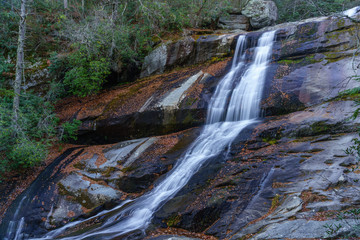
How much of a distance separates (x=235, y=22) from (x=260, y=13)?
1892 mm

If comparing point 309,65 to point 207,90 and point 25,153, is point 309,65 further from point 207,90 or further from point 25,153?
point 25,153

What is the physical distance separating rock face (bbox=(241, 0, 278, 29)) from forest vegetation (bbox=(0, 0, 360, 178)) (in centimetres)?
216

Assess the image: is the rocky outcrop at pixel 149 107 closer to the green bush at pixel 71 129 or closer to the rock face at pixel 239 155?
the rock face at pixel 239 155

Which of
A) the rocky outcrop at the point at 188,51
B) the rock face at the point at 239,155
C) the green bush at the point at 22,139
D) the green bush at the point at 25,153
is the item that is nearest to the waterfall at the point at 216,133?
the rock face at the point at 239,155

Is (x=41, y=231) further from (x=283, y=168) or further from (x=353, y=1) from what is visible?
(x=353, y=1)

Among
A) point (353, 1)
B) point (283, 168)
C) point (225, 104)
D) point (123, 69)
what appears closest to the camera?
point (283, 168)

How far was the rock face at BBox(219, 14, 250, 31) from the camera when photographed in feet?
60.1

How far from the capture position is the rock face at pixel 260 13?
1834 cm

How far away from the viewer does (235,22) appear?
61.2 ft

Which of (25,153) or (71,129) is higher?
(71,129)

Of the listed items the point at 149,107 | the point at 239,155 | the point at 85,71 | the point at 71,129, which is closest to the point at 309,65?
the point at 239,155

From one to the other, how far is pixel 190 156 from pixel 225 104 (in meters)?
3.23

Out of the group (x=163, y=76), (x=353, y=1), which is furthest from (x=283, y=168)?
(x=353, y=1)

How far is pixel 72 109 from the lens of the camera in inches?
527
